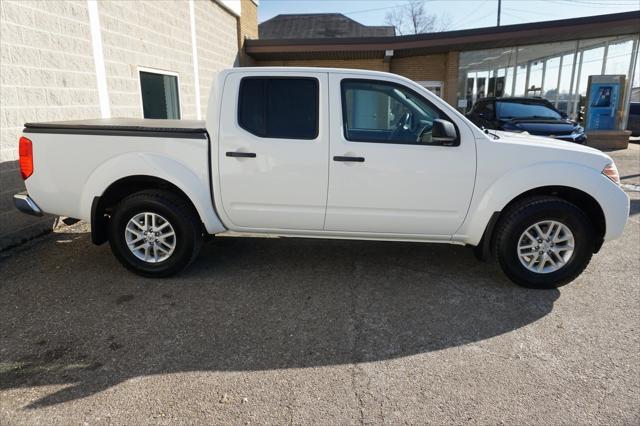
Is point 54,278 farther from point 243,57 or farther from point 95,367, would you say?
point 243,57

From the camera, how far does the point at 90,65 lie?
6750 mm

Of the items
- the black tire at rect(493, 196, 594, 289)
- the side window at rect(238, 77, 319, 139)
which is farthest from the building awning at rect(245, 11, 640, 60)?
the side window at rect(238, 77, 319, 139)

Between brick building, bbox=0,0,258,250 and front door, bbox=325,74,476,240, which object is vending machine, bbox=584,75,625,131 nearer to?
brick building, bbox=0,0,258,250

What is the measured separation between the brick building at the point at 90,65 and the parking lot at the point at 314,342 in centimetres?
159

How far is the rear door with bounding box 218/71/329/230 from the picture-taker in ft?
13.0

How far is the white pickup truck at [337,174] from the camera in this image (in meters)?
3.93

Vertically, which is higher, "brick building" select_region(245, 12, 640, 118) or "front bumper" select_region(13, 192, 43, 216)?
"brick building" select_region(245, 12, 640, 118)

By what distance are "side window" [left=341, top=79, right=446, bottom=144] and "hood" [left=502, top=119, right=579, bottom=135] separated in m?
6.97

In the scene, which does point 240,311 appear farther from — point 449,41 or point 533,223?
point 449,41

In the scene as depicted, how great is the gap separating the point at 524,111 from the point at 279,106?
8883 mm

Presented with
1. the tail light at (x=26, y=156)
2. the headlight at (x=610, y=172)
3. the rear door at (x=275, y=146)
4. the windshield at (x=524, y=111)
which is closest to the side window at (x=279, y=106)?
the rear door at (x=275, y=146)

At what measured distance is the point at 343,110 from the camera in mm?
4008

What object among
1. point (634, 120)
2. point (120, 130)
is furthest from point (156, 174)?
point (634, 120)

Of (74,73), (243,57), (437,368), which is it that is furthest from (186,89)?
(437,368)
